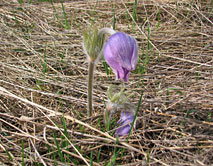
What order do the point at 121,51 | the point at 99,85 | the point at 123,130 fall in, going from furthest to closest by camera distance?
the point at 99,85
the point at 123,130
the point at 121,51

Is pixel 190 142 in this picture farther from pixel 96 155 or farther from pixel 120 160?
pixel 96 155

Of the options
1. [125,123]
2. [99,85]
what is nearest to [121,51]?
[125,123]

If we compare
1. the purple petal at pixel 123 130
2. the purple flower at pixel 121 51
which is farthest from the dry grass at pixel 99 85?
the purple flower at pixel 121 51

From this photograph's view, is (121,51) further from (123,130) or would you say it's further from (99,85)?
(99,85)

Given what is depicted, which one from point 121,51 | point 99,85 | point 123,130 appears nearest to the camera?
point 121,51

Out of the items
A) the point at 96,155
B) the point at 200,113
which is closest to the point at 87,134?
the point at 96,155

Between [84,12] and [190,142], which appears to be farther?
[84,12]

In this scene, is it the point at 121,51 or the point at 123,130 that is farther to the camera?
A: the point at 123,130

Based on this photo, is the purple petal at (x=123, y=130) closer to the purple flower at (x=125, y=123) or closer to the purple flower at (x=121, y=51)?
the purple flower at (x=125, y=123)
